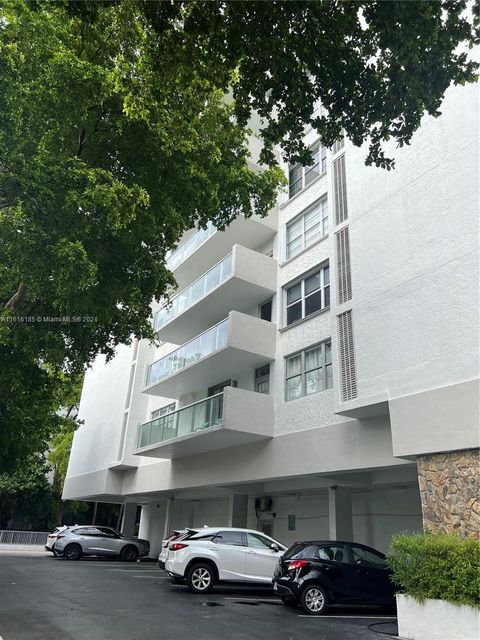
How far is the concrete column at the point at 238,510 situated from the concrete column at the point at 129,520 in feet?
32.4

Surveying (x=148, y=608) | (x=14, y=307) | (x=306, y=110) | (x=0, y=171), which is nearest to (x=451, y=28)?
(x=306, y=110)

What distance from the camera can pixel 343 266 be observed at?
46.0 feet

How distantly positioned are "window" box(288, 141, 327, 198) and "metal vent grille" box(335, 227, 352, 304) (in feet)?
14.7

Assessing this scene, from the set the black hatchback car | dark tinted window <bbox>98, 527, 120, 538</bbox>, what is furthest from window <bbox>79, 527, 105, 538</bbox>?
the black hatchback car

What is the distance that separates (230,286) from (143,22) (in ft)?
38.9

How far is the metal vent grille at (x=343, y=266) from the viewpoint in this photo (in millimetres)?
13578

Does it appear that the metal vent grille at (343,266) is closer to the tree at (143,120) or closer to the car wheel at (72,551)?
the tree at (143,120)

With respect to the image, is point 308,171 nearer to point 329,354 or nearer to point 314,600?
point 329,354

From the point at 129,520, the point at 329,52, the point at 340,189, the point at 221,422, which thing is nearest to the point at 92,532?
the point at 129,520

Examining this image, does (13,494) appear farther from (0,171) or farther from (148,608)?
(0,171)

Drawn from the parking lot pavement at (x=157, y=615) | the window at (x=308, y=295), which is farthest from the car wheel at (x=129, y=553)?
the window at (x=308, y=295)

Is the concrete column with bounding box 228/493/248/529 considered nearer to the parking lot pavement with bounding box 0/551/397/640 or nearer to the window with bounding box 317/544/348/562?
the parking lot pavement with bounding box 0/551/397/640

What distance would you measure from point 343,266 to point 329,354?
2689 millimetres

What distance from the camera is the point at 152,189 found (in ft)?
35.7
